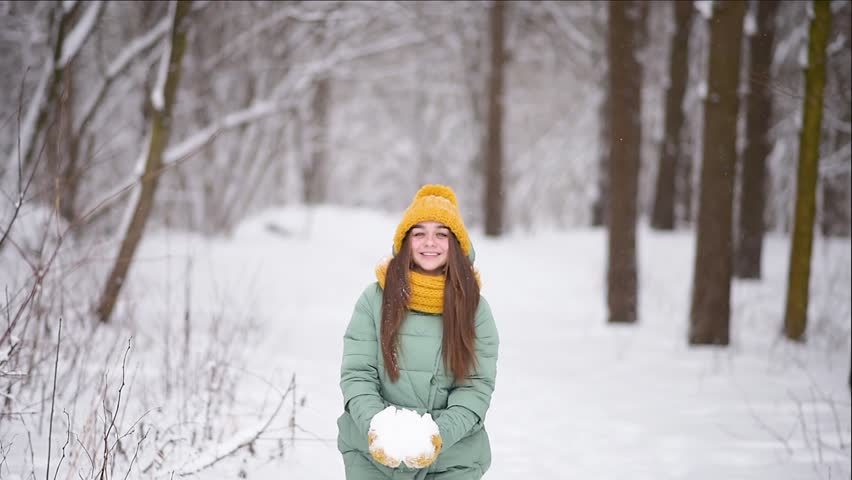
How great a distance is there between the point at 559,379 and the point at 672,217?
8.37 metres

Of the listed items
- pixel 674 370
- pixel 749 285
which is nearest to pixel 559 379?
pixel 674 370

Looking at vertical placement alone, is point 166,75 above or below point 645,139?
below

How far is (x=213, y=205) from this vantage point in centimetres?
1280

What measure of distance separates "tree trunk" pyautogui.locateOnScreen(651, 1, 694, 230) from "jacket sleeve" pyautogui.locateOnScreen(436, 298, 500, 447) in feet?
37.7

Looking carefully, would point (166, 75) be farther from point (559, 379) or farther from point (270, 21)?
point (559, 379)

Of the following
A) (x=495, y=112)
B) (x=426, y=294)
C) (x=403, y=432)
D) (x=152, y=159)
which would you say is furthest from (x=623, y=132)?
(x=403, y=432)

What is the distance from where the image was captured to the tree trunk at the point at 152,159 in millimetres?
5852

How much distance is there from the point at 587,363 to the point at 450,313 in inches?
178

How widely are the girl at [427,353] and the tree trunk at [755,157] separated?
9.05 m

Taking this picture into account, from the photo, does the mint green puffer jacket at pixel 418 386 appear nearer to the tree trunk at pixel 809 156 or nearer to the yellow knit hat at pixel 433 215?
the yellow knit hat at pixel 433 215

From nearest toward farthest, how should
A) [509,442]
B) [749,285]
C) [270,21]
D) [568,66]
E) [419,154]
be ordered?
1. [509,442]
2. [270,21]
3. [749,285]
4. [568,66]
5. [419,154]

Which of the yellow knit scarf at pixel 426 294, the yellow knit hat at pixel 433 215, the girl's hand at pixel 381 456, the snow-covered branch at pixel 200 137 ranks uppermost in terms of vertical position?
the snow-covered branch at pixel 200 137

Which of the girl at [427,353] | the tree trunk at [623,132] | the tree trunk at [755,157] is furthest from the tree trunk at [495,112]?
the girl at [427,353]

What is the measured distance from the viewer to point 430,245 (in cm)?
242
